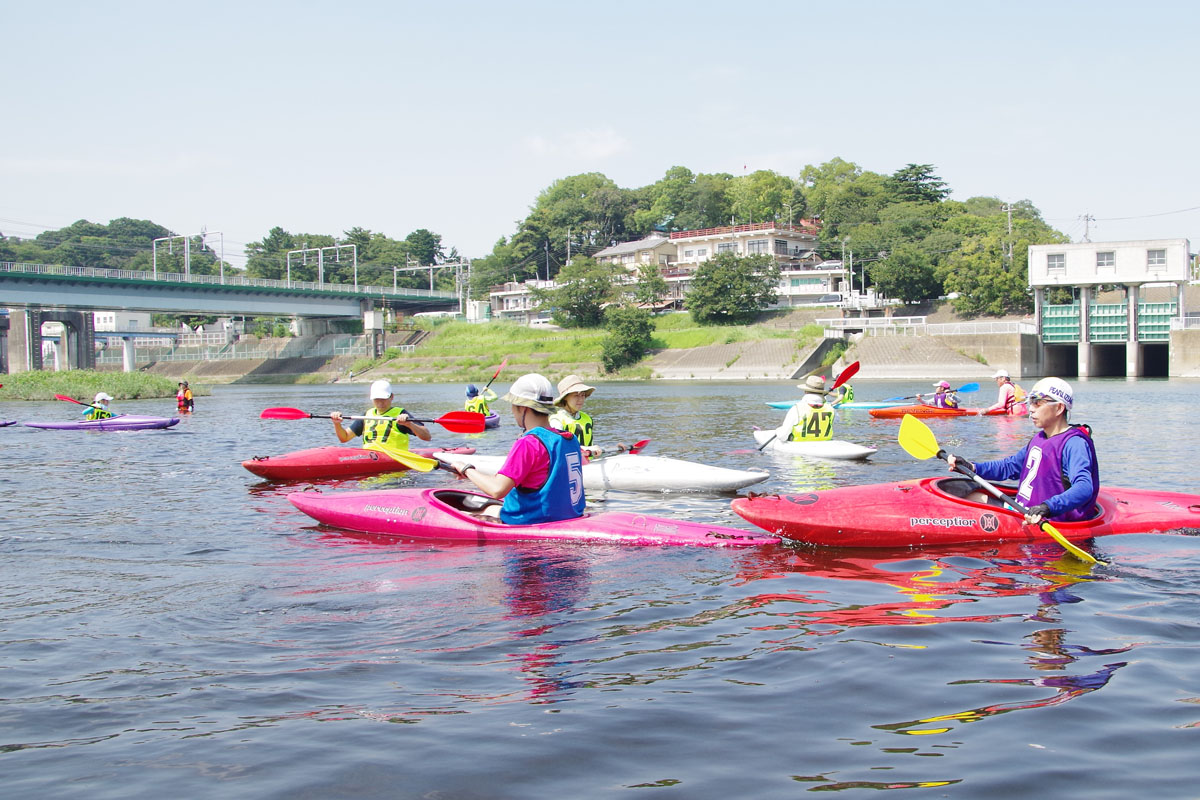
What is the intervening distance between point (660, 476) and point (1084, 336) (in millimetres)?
49048

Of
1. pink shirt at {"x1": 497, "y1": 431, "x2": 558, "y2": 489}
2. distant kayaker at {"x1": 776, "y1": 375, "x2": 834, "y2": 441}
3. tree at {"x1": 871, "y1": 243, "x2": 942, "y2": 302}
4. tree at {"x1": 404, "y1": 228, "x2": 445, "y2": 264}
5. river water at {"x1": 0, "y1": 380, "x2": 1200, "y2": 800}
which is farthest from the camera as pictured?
tree at {"x1": 404, "y1": 228, "x2": 445, "y2": 264}

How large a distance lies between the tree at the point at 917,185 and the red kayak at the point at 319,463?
259ft

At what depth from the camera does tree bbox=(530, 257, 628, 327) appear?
74.2 meters

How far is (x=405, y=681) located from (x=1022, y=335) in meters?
53.2

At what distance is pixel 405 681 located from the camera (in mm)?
4992

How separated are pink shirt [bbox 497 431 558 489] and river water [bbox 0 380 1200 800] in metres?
0.70

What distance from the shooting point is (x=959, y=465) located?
26.5 feet

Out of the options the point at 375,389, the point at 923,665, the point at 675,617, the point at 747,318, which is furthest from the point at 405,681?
the point at 747,318

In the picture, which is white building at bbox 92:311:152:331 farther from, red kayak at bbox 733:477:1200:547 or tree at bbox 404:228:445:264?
red kayak at bbox 733:477:1200:547

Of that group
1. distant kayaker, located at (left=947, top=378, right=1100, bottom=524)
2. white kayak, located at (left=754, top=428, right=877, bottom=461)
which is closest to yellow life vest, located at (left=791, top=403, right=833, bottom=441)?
white kayak, located at (left=754, top=428, right=877, bottom=461)

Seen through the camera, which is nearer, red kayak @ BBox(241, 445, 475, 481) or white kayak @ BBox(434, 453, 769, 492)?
white kayak @ BBox(434, 453, 769, 492)

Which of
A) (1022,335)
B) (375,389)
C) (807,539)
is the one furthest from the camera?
(1022,335)

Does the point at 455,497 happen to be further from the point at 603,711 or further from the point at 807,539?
the point at 603,711

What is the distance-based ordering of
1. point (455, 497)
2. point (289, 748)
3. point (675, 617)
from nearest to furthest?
point (289, 748) < point (675, 617) < point (455, 497)
